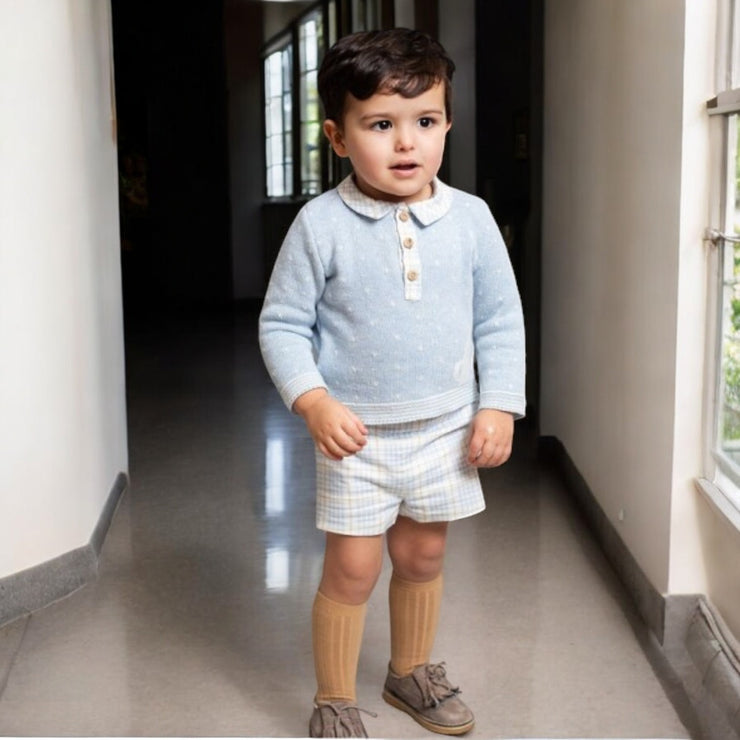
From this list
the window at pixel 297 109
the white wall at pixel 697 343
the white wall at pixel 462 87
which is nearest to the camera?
the white wall at pixel 697 343

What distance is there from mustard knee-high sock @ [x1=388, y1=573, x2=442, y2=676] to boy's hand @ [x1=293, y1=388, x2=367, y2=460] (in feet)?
1.31

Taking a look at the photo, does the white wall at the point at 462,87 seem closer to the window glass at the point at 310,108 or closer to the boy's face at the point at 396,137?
the boy's face at the point at 396,137

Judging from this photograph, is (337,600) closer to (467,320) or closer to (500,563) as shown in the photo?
(467,320)

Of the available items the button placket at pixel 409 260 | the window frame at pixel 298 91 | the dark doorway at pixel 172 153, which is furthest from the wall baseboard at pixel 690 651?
the dark doorway at pixel 172 153

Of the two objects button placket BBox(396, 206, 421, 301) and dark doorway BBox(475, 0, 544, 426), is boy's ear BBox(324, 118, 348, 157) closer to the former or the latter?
button placket BBox(396, 206, 421, 301)

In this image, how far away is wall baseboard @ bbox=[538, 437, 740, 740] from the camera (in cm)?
219

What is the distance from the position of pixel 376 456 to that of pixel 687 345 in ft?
2.41

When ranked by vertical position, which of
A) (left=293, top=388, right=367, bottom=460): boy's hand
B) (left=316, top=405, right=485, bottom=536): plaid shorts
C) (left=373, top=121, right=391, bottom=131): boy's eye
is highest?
(left=373, top=121, right=391, bottom=131): boy's eye

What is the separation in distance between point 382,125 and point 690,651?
47.2 inches

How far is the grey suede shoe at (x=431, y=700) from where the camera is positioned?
7.22 ft

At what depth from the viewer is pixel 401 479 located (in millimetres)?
2080

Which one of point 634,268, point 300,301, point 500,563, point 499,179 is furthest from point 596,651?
point 499,179

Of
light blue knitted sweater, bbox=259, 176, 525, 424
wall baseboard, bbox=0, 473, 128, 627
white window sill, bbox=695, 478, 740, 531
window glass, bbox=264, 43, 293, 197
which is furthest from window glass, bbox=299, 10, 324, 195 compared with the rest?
light blue knitted sweater, bbox=259, 176, 525, 424

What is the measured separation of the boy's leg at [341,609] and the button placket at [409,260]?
42 centimetres
